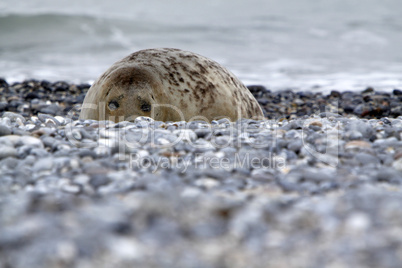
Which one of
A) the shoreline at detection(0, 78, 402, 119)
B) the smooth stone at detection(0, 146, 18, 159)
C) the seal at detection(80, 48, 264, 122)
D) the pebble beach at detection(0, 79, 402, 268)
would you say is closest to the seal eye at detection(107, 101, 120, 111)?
A: the seal at detection(80, 48, 264, 122)

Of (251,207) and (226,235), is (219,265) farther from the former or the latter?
(251,207)

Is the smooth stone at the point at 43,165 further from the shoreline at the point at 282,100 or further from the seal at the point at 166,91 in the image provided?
the shoreline at the point at 282,100

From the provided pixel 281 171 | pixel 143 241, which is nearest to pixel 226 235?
pixel 143 241

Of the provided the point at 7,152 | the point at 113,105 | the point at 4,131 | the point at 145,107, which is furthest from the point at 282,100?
the point at 7,152

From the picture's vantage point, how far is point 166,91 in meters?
3.17

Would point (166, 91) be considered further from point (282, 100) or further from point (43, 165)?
point (282, 100)

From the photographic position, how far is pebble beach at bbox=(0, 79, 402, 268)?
123 cm

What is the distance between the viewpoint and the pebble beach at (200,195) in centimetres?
123

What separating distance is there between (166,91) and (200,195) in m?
1.71

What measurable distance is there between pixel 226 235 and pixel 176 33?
13.2 m

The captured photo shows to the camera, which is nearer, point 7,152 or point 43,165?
point 43,165

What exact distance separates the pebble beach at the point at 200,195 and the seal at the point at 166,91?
0.37m

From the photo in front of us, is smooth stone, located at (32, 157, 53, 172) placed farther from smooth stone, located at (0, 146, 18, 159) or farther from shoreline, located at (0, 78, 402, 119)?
shoreline, located at (0, 78, 402, 119)

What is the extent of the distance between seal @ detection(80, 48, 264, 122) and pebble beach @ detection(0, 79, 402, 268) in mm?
367
